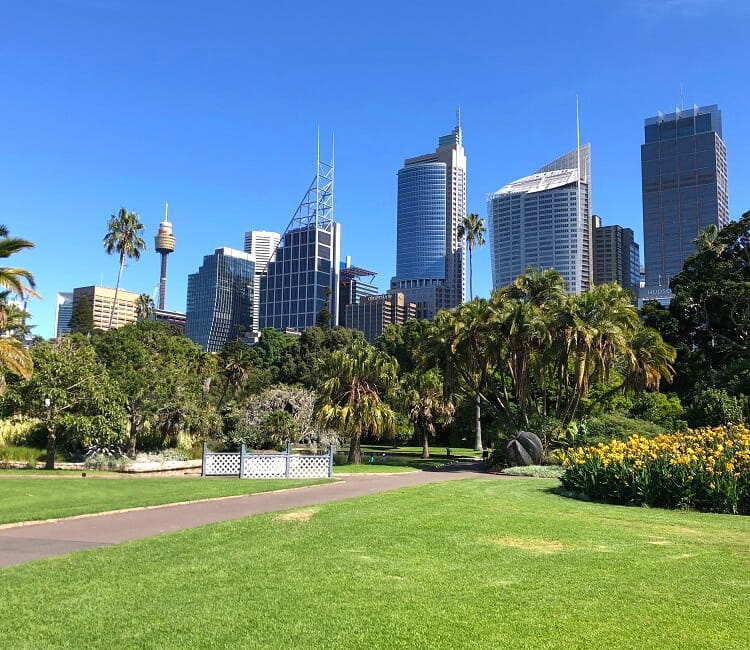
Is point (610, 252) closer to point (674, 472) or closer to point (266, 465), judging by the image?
point (266, 465)

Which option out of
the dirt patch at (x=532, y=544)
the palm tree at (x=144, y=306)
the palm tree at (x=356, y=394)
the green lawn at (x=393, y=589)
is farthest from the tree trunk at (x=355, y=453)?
the palm tree at (x=144, y=306)

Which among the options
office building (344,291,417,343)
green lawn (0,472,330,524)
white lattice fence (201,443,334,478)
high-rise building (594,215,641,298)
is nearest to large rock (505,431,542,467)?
white lattice fence (201,443,334,478)

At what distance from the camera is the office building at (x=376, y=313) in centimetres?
18588

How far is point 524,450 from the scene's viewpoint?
1160 inches

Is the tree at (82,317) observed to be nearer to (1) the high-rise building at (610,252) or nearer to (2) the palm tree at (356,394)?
(2) the palm tree at (356,394)

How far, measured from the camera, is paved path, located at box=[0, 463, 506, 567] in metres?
9.71

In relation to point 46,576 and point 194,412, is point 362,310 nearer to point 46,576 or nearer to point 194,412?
point 194,412

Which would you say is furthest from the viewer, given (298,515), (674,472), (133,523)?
(674,472)

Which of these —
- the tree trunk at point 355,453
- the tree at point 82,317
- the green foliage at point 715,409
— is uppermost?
the tree at point 82,317

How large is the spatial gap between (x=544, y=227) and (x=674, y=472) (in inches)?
6321

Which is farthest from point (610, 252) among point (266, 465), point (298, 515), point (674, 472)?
point (298, 515)

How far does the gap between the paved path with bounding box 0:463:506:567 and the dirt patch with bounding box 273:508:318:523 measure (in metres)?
1.11

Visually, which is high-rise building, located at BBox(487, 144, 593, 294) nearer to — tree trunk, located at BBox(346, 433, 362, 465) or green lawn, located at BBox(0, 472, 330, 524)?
tree trunk, located at BBox(346, 433, 362, 465)

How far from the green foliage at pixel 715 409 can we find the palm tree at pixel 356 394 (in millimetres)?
15148
